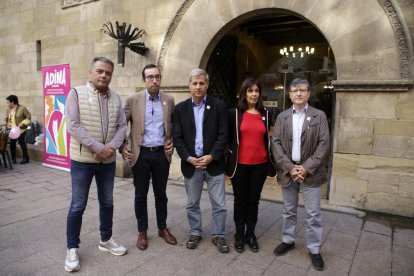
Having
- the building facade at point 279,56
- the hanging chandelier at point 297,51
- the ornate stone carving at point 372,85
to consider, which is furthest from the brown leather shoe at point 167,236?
the hanging chandelier at point 297,51

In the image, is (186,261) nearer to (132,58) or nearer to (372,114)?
(372,114)

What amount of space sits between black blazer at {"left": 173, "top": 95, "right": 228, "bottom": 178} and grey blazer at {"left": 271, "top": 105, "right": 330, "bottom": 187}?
1.89 feet

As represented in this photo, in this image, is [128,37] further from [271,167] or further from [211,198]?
[271,167]

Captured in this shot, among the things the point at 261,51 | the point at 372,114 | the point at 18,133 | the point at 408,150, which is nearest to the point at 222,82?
the point at 261,51

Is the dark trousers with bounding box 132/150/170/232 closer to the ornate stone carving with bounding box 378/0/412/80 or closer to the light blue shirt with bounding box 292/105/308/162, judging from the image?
the light blue shirt with bounding box 292/105/308/162

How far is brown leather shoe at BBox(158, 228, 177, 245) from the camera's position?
3273mm

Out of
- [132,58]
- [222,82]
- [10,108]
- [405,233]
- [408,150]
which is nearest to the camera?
[405,233]

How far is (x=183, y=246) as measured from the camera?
323 centimetres

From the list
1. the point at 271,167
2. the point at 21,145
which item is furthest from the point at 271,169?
the point at 21,145

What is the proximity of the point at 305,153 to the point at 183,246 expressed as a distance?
5.30 feet

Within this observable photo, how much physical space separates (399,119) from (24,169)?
7339 millimetres

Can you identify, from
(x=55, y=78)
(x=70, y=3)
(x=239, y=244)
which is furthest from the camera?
(x=70, y=3)

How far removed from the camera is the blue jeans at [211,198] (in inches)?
123

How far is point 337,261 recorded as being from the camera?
2957 mm
